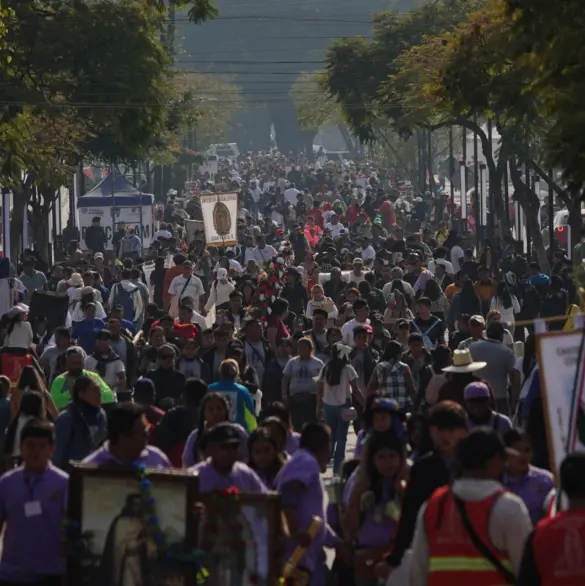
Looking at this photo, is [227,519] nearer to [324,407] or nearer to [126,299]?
[324,407]

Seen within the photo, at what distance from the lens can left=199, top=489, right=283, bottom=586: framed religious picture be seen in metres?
8.82

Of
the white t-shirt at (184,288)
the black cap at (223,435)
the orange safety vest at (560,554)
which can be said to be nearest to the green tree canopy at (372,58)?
the white t-shirt at (184,288)

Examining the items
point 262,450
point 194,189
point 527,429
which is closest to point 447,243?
point 527,429

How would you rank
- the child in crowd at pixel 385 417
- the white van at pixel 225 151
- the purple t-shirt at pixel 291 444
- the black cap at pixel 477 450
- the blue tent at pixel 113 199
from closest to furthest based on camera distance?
the black cap at pixel 477 450 → the child in crowd at pixel 385 417 → the purple t-shirt at pixel 291 444 → the blue tent at pixel 113 199 → the white van at pixel 225 151

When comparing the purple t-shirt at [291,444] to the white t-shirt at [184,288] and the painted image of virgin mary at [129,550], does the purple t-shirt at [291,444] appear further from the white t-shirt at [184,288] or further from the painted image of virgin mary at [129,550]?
the white t-shirt at [184,288]

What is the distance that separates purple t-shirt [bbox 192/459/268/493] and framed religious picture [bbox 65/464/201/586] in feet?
2.01

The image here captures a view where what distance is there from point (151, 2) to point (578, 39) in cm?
1028

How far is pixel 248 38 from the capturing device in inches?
6983

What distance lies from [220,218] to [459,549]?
28000mm

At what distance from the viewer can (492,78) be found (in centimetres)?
2006

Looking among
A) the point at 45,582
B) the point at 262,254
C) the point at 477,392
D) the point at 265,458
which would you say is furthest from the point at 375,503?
the point at 262,254

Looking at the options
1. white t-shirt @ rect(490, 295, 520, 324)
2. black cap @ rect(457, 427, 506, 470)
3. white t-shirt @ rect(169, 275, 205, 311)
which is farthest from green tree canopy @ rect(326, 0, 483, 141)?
black cap @ rect(457, 427, 506, 470)

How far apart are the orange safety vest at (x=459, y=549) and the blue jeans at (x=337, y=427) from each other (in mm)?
8950

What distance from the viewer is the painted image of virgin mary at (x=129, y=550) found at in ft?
28.5
